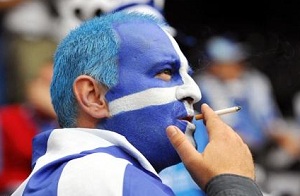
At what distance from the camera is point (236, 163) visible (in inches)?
82.4

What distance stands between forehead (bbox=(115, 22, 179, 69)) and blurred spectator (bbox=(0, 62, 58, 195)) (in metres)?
1.90

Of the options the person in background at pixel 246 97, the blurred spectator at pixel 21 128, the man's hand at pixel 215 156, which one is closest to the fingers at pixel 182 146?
the man's hand at pixel 215 156

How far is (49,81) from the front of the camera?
4.40 metres

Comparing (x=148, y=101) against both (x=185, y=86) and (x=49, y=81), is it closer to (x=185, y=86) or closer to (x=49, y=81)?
(x=185, y=86)

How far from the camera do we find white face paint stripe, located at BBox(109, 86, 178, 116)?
7.39ft

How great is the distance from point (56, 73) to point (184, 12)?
2.59 metres

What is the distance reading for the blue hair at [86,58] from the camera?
2254 millimetres

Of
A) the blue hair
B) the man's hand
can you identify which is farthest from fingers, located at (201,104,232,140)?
the blue hair

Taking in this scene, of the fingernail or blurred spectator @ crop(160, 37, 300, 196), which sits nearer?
the fingernail

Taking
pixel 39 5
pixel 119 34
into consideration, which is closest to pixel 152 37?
pixel 119 34

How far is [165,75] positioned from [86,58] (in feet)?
0.66

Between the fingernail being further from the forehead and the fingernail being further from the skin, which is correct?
the forehead

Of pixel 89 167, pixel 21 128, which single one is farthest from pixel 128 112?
pixel 21 128

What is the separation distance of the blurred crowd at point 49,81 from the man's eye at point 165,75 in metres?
1.03
